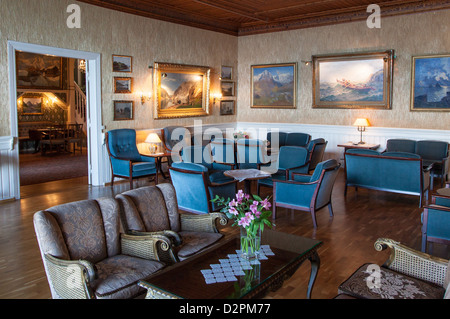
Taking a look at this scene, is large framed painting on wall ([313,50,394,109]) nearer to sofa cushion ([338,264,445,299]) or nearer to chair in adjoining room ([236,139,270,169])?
chair in adjoining room ([236,139,270,169])

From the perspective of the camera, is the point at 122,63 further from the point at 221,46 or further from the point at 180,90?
the point at 221,46

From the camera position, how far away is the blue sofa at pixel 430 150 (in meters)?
8.93

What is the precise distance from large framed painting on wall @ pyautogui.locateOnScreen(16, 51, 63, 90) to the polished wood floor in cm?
720

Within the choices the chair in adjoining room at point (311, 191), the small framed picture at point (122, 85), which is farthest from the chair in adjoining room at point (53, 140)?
the chair in adjoining room at point (311, 191)

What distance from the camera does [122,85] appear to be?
30.9ft

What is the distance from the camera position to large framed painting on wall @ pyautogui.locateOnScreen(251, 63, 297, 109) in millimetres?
11906

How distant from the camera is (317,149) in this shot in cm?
898

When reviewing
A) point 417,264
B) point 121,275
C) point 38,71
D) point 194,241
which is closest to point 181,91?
point 38,71

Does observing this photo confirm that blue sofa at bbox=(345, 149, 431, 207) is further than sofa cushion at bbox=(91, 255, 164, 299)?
Yes

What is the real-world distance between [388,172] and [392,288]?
472 centimetres

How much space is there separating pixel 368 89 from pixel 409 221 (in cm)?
496

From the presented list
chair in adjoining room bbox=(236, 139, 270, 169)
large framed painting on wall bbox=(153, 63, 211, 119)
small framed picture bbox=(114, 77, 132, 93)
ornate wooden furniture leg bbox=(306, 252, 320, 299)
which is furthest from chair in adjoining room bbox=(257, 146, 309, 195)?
ornate wooden furniture leg bbox=(306, 252, 320, 299)

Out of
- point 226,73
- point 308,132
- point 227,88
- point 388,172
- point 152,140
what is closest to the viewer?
point 388,172
